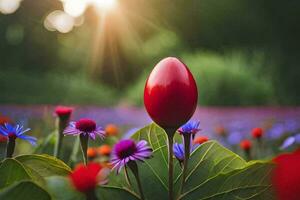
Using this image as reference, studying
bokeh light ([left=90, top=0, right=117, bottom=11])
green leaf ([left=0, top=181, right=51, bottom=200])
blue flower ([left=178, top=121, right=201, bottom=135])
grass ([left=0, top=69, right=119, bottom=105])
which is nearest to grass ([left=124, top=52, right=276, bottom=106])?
grass ([left=0, top=69, right=119, bottom=105])

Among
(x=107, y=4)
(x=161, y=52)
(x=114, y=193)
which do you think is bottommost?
(x=114, y=193)

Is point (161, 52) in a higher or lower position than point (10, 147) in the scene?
higher

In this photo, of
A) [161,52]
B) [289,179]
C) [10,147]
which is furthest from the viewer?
[161,52]

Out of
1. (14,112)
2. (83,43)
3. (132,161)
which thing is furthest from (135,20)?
(132,161)

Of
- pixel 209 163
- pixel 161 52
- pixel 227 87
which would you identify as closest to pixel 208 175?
pixel 209 163

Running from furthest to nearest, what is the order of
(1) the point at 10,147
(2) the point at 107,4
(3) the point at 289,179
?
1. (2) the point at 107,4
2. (1) the point at 10,147
3. (3) the point at 289,179

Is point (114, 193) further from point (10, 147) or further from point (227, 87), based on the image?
point (227, 87)
